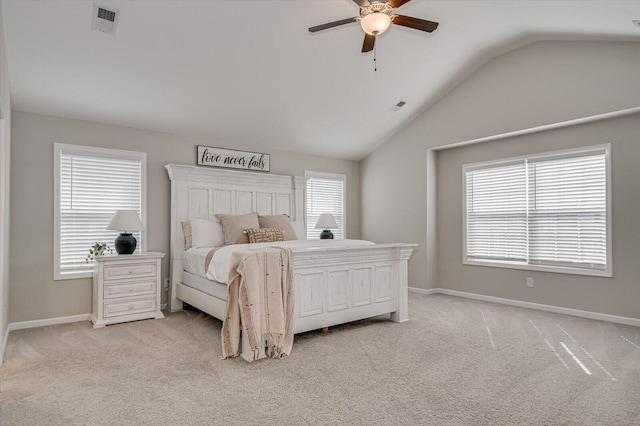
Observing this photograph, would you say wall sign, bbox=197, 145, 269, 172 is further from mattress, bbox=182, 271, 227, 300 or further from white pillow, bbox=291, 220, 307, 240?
mattress, bbox=182, 271, 227, 300

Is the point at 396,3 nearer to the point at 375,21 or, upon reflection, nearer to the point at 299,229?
the point at 375,21

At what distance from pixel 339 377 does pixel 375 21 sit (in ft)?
8.81

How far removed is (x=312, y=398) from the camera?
2.42 m

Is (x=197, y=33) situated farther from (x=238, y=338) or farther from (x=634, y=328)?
(x=634, y=328)

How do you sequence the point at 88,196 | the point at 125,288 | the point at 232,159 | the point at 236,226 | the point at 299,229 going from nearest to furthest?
1. the point at 125,288
2. the point at 88,196
3. the point at 236,226
4. the point at 232,159
5. the point at 299,229

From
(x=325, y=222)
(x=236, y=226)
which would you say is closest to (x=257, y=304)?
(x=236, y=226)

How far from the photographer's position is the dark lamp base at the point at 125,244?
432 centimetres

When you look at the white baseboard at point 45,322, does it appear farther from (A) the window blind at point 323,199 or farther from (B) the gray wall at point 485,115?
(B) the gray wall at point 485,115

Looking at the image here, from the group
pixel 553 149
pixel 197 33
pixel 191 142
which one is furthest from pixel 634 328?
pixel 191 142

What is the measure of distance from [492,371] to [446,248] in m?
3.32

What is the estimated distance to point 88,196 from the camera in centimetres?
452

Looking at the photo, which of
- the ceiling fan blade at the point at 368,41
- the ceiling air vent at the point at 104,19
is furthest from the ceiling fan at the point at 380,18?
the ceiling air vent at the point at 104,19

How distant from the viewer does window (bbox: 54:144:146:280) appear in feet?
14.2

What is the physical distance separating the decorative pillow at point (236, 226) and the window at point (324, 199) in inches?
64.7
